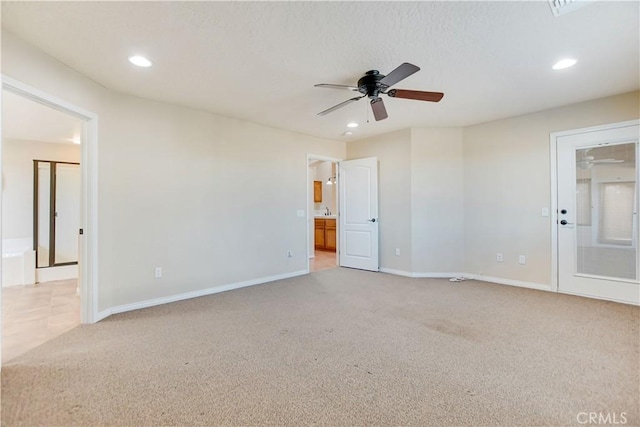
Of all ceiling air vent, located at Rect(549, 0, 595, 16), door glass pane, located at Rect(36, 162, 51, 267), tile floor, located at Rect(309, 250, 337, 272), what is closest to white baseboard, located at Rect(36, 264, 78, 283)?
door glass pane, located at Rect(36, 162, 51, 267)

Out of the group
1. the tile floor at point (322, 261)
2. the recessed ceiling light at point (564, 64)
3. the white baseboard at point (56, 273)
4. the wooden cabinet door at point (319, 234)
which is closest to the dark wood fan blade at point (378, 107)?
the recessed ceiling light at point (564, 64)

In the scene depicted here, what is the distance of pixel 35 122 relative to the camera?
4074 millimetres

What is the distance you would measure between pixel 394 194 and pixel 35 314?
512 centimetres

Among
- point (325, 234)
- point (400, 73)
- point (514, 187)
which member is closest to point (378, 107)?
point (400, 73)

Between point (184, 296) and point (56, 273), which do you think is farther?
point (56, 273)

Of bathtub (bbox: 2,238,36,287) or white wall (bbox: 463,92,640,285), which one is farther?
bathtub (bbox: 2,238,36,287)

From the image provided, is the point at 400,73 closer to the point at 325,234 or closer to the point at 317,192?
the point at 325,234

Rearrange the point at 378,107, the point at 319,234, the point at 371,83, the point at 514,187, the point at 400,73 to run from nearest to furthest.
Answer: the point at 400,73, the point at 371,83, the point at 378,107, the point at 514,187, the point at 319,234

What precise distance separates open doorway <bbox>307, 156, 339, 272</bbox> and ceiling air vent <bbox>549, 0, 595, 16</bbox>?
5.20 metres

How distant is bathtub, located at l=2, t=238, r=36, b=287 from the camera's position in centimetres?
454

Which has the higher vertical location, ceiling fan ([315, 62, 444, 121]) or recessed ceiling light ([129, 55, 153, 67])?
recessed ceiling light ([129, 55, 153, 67])

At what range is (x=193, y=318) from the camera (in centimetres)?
316

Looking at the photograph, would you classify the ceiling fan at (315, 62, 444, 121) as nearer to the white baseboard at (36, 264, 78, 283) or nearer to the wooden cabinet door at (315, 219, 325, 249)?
the white baseboard at (36, 264, 78, 283)

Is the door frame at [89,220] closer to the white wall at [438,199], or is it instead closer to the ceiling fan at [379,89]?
the ceiling fan at [379,89]
